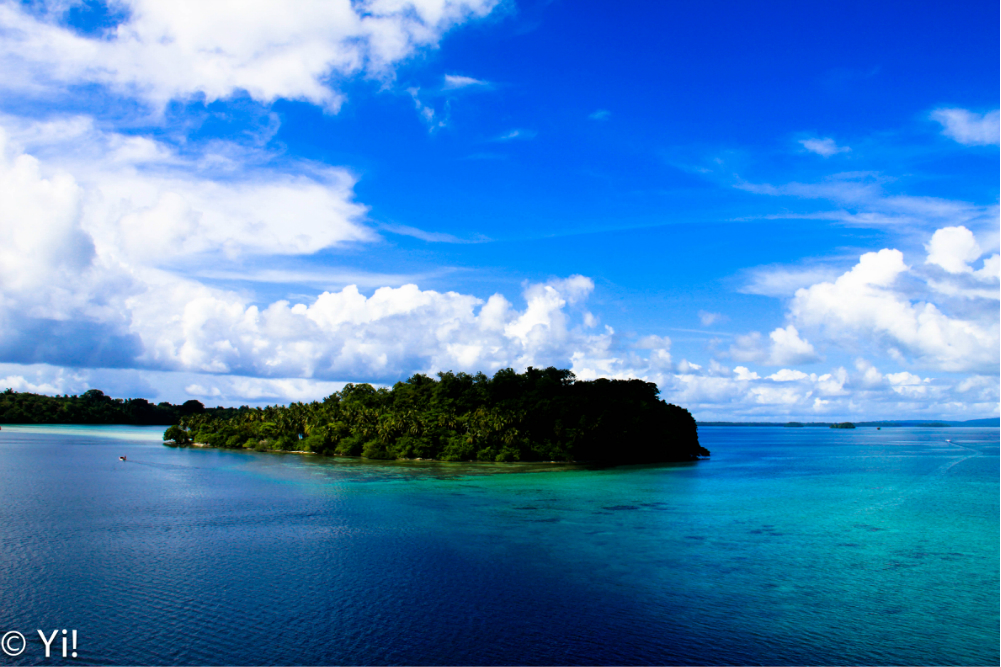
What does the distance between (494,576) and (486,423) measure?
6849cm

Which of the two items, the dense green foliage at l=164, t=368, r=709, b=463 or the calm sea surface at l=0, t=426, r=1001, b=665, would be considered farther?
the dense green foliage at l=164, t=368, r=709, b=463

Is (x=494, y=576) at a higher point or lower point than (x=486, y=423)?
lower

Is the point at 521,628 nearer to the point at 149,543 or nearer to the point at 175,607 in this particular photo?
the point at 175,607

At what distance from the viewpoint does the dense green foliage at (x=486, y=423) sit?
97375 mm

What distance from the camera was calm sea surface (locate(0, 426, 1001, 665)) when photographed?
21.8 metres

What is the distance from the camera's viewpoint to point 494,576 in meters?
29.8

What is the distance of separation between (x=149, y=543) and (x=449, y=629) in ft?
75.7

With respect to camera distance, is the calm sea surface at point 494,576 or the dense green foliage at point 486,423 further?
the dense green foliage at point 486,423

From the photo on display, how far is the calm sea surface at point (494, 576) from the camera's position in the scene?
2175 centimetres

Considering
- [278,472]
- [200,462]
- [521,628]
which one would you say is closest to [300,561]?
[521,628]

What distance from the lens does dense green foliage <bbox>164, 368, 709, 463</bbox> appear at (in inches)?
3834

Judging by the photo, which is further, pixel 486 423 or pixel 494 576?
pixel 486 423

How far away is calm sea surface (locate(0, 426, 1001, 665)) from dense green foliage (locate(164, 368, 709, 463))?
3639 cm

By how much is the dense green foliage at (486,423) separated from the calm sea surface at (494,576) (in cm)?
3639
